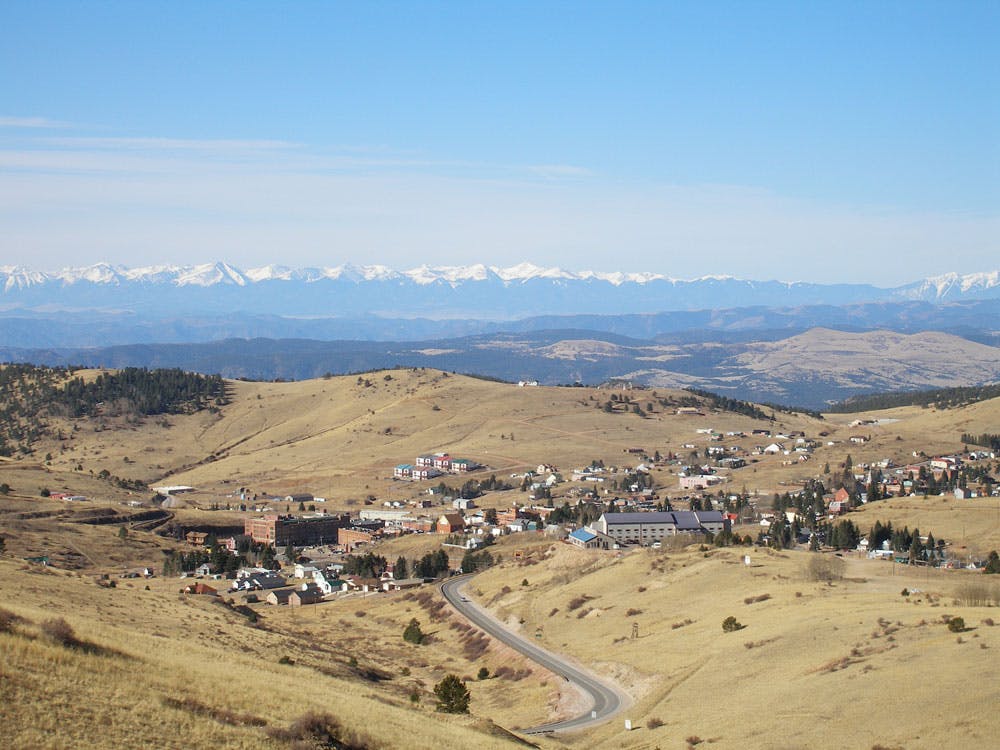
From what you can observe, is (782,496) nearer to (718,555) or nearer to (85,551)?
(718,555)

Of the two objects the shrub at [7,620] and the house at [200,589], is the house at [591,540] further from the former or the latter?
the shrub at [7,620]

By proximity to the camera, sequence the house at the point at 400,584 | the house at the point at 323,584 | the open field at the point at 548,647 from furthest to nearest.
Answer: the house at the point at 323,584 < the house at the point at 400,584 < the open field at the point at 548,647

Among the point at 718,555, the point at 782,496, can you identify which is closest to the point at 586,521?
the point at 782,496

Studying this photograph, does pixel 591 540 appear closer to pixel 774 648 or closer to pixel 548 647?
pixel 548 647

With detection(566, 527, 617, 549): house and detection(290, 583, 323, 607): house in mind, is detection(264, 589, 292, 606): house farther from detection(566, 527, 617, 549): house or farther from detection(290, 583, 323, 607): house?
detection(566, 527, 617, 549): house

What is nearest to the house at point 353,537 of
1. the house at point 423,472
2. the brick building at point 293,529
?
the brick building at point 293,529

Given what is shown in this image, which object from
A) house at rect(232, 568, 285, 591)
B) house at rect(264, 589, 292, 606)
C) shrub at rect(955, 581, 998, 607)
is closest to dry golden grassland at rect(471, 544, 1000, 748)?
shrub at rect(955, 581, 998, 607)
